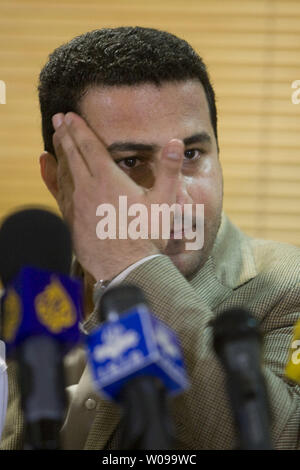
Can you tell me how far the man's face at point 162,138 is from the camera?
4.62 ft

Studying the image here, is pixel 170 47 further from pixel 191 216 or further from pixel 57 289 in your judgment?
pixel 57 289

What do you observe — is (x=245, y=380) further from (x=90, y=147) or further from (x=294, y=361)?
(x=90, y=147)

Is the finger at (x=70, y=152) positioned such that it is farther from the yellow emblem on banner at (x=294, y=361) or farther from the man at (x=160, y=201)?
the yellow emblem on banner at (x=294, y=361)

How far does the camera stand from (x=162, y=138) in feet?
4.62

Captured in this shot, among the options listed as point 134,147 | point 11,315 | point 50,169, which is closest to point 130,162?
point 134,147

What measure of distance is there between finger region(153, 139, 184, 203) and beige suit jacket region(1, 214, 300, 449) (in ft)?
0.61

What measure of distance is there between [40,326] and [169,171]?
2.10 feet

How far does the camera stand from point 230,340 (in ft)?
1.94

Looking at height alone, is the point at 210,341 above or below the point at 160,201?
below

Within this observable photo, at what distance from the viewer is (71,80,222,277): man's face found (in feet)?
4.62

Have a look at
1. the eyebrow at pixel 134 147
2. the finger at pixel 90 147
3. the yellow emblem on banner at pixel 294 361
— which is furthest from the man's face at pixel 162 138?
the yellow emblem on banner at pixel 294 361

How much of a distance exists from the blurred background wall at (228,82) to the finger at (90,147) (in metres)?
1.40
